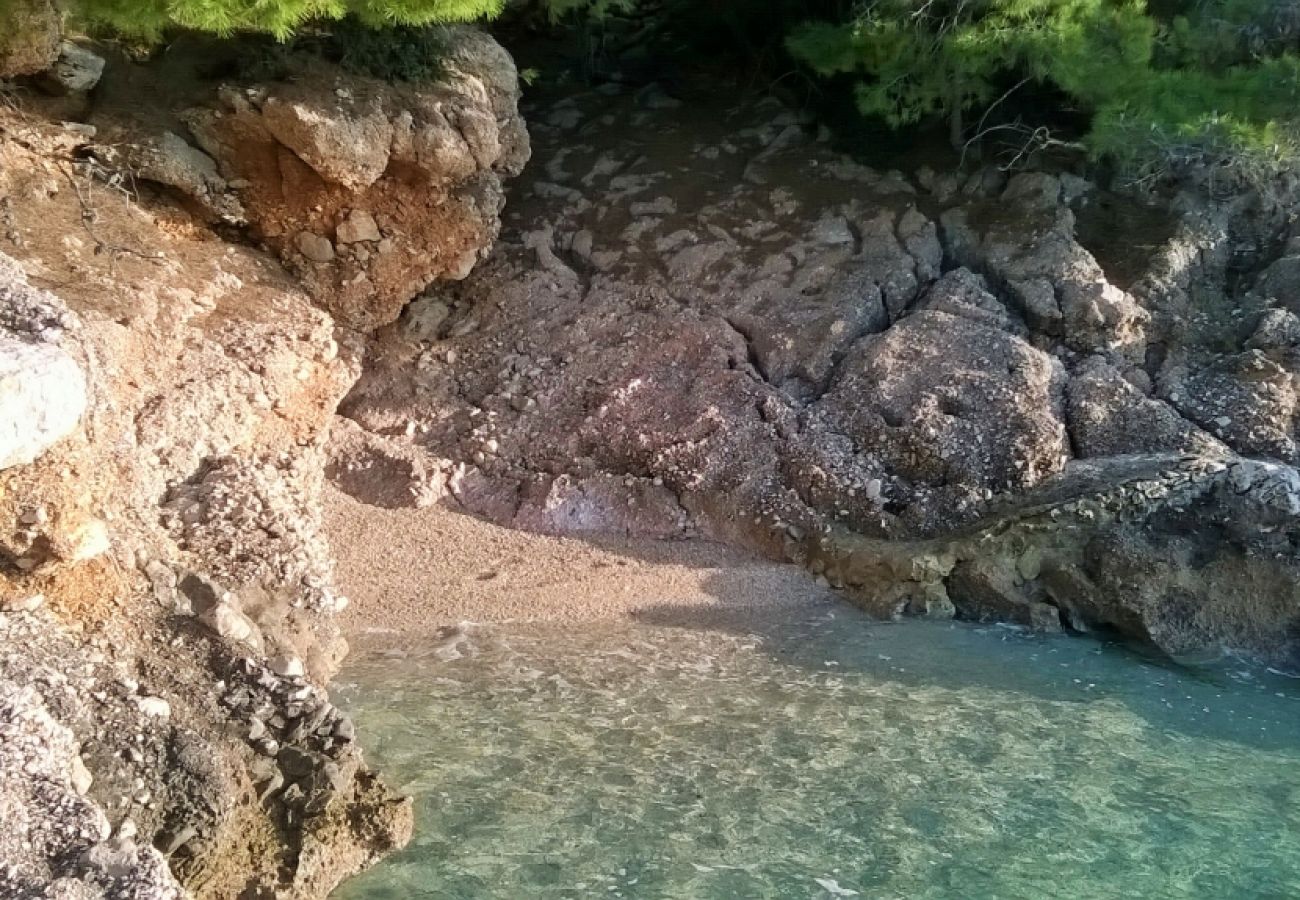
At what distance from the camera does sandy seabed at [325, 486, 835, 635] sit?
287 inches

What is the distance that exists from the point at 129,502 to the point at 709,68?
8484 mm

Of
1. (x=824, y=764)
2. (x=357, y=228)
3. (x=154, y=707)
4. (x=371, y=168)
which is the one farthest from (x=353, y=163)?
(x=824, y=764)

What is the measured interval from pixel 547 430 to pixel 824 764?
382 centimetres

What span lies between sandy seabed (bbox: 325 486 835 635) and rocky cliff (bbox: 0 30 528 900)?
600 millimetres

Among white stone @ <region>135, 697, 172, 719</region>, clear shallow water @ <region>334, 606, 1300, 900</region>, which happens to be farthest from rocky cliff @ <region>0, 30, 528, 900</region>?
clear shallow water @ <region>334, 606, 1300, 900</region>

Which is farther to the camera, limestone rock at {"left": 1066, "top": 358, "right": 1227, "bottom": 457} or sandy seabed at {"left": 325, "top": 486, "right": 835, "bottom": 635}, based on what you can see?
limestone rock at {"left": 1066, "top": 358, "right": 1227, "bottom": 457}

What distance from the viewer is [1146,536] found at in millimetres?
7234

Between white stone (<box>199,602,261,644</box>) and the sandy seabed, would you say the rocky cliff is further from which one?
the sandy seabed

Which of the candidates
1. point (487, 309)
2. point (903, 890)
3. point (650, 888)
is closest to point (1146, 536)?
point (903, 890)

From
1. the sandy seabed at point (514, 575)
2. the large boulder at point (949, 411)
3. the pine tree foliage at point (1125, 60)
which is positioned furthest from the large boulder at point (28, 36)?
the large boulder at point (949, 411)

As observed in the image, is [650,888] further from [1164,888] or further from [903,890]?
[1164,888]

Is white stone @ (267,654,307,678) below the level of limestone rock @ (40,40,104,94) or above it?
below

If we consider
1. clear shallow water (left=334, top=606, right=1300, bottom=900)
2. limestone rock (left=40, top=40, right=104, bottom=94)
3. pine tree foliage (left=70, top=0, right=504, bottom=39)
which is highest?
pine tree foliage (left=70, top=0, right=504, bottom=39)

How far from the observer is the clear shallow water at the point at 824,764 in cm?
471
